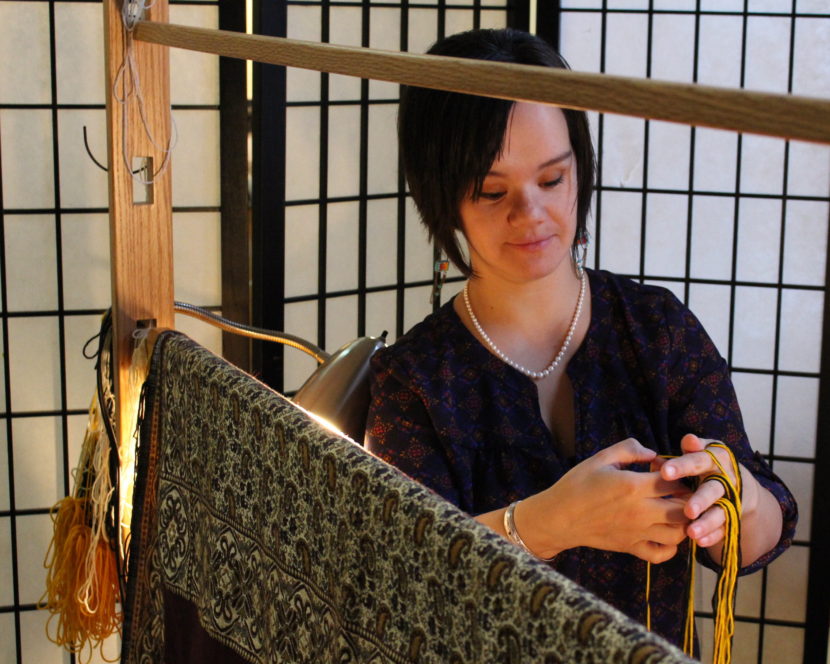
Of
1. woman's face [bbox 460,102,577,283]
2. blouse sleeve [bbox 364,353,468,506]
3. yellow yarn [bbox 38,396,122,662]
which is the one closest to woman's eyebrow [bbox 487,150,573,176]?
woman's face [bbox 460,102,577,283]

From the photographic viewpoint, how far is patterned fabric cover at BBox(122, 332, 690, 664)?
730 mm

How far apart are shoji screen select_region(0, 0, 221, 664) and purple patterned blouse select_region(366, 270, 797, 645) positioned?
1.28 metres

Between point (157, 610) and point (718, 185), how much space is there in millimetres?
1753

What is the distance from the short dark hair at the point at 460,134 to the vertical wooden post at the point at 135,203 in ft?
1.06

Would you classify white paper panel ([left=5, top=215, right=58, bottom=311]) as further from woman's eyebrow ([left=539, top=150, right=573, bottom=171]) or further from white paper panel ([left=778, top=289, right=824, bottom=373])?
white paper panel ([left=778, top=289, right=824, bottom=373])

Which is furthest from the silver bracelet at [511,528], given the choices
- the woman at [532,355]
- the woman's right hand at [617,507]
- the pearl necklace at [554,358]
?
the pearl necklace at [554,358]

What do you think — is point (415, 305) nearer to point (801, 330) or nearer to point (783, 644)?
point (801, 330)

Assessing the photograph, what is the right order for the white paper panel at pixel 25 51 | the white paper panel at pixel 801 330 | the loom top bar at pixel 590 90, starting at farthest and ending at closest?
1. the white paper panel at pixel 801 330
2. the white paper panel at pixel 25 51
3. the loom top bar at pixel 590 90

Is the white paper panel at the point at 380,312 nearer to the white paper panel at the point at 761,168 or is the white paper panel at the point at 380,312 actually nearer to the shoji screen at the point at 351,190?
the shoji screen at the point at 351,190

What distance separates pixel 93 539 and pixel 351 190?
129 centimetres

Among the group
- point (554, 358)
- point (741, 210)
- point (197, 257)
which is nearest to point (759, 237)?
point (741, 210)

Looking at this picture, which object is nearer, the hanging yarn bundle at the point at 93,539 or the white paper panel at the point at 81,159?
the hanging yarn bundle at the point at 93,539

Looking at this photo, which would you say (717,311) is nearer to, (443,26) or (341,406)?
(443,26)

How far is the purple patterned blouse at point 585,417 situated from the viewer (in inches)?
50.2
